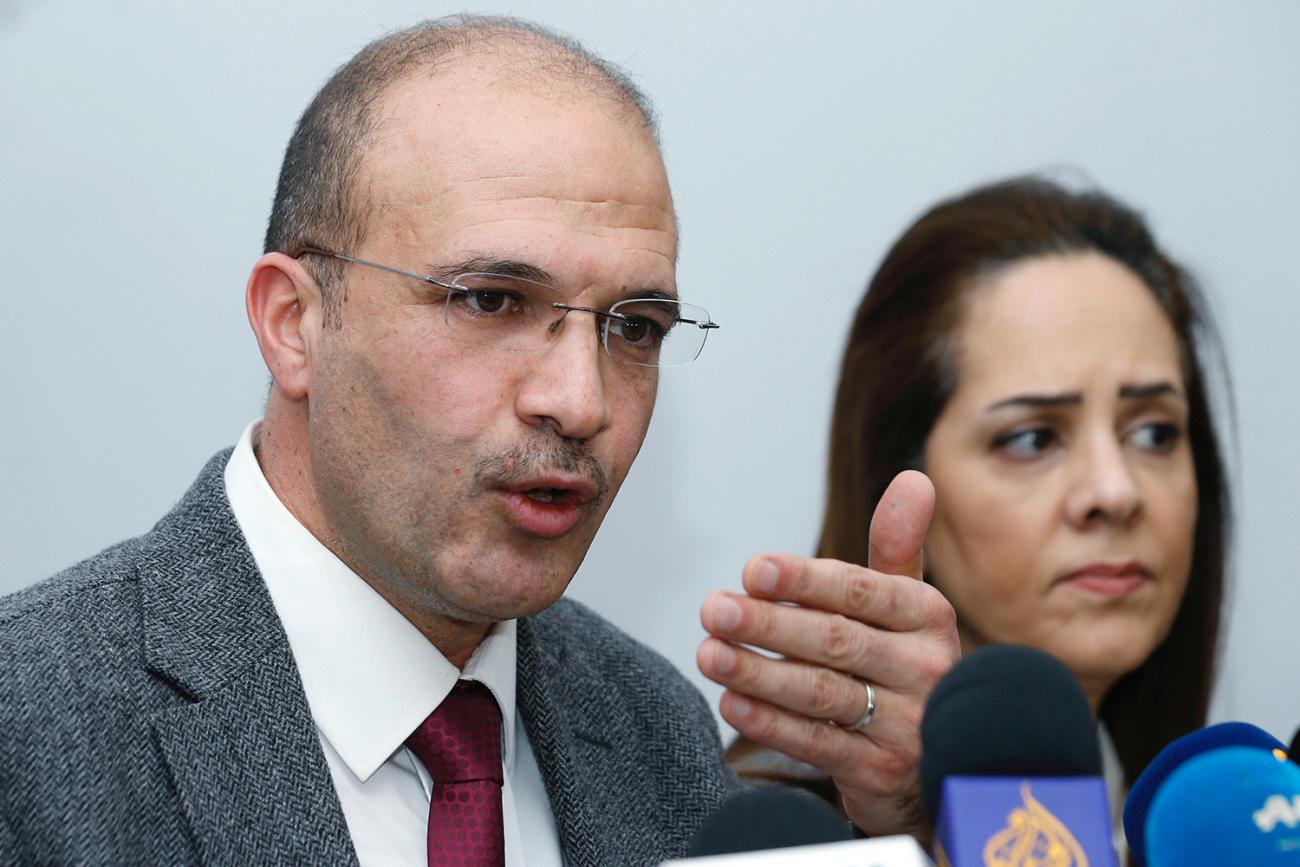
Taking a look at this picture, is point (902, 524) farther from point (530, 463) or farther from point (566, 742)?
point (566, 742)

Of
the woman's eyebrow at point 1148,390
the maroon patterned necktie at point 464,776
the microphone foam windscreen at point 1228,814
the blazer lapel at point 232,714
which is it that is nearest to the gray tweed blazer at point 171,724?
the blazer lapel at point 232,714

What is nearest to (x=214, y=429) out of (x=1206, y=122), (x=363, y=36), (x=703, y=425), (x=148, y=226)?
(x=148, y=226)

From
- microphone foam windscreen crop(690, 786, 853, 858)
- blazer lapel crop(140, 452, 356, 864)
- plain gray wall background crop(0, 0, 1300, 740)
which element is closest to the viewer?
microphone foam windscreen crop(690, 786, 853, 858)

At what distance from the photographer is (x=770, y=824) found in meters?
0.93

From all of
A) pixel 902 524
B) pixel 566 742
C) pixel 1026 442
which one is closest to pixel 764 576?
pixel 902 524

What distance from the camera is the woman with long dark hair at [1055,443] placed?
8.06 feet

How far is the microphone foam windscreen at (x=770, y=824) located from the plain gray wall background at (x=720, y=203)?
1628 mm

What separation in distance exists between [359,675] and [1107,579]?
4.64 ft

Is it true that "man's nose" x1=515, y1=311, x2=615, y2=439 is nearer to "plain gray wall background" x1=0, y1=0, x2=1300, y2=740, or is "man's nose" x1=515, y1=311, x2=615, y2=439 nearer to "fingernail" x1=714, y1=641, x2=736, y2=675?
"fingernail" x1=714, y1=641, x2=736, y2=675

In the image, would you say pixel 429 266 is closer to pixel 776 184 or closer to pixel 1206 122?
pixel 776 184

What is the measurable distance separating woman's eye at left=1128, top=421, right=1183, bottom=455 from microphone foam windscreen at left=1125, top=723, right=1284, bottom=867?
156 centimetres

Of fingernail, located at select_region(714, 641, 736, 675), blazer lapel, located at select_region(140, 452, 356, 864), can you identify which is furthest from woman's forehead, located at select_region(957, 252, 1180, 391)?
blazer lapel, located at select_region(140, 452, 356, 864)

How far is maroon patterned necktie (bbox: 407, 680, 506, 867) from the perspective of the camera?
1.63 m

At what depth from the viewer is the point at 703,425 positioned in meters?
2.63
